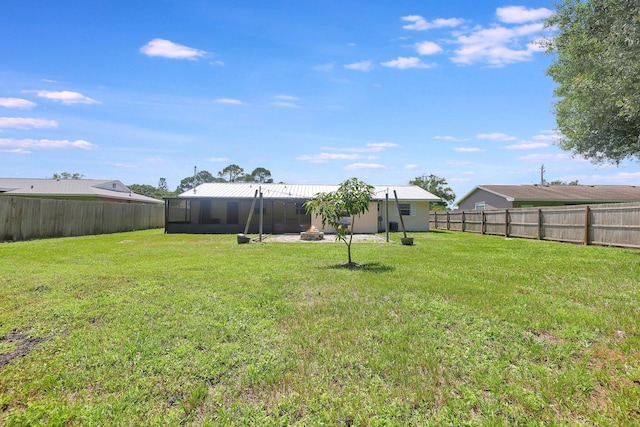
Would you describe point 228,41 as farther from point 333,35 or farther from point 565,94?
point 565,94

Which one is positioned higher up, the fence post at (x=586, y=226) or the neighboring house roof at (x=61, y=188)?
the neighboring house roof at (x=61, y=188)

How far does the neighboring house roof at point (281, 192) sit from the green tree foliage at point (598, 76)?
10.3 metres

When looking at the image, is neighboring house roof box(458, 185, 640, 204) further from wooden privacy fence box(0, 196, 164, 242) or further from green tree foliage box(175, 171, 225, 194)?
green tree foliage box(175, 171, 225, 194)

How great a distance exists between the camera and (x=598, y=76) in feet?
37.4

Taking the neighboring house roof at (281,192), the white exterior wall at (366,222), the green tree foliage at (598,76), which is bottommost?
the white exterior wall at (366,222)

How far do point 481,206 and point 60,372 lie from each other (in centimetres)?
2999

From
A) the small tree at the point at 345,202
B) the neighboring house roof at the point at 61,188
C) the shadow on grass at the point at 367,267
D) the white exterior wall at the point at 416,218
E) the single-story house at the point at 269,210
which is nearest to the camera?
the shadow on grass at the point at 367,267

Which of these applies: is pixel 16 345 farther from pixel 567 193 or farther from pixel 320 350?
pixel 567 193

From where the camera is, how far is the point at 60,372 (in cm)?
308

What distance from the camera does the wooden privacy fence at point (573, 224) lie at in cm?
1148

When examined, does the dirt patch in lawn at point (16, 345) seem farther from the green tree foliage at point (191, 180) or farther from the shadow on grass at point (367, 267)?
the green tree foliage at point (191, 180)

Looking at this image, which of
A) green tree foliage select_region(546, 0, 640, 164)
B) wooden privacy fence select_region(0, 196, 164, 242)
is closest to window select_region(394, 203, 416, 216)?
green tree foliage select_region(546, 0, 640, 164)

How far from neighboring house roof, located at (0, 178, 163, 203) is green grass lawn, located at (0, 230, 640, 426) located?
23.8 meters

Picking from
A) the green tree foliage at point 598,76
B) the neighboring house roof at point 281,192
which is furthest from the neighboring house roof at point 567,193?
the green tree foliage at point 598,76
